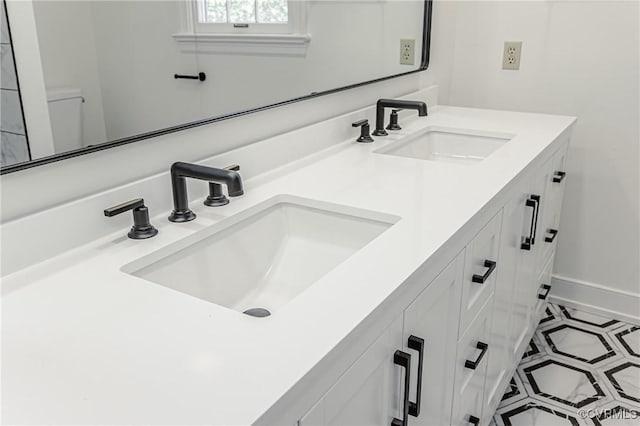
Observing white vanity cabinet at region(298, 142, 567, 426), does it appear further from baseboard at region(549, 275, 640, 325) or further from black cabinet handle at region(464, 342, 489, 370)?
baseboard at region(549, 275, 640, 325)

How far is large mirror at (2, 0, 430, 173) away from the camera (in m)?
0.88

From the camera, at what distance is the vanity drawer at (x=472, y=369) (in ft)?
4.15

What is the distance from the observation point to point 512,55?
7.48 ft

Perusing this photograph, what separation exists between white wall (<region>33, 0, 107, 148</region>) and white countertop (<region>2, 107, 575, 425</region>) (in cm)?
27

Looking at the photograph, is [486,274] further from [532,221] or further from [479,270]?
[532,221]

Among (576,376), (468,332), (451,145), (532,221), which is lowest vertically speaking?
(576,376)

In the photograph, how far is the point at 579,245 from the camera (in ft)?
7.80

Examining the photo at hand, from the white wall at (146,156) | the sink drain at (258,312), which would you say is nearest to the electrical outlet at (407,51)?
the white wall at (146,156)

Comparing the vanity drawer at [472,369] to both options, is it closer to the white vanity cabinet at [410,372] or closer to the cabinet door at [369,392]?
the white vanity cabinet at [410,372]

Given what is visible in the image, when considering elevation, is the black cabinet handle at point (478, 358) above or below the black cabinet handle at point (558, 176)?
below

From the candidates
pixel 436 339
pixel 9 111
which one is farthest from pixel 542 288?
pixel 9 111

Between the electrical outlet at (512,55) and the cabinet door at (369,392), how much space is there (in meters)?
1.73

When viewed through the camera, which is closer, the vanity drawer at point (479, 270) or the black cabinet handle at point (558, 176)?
the vanity drawer at point (479, 270)

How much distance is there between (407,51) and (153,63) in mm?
1261
